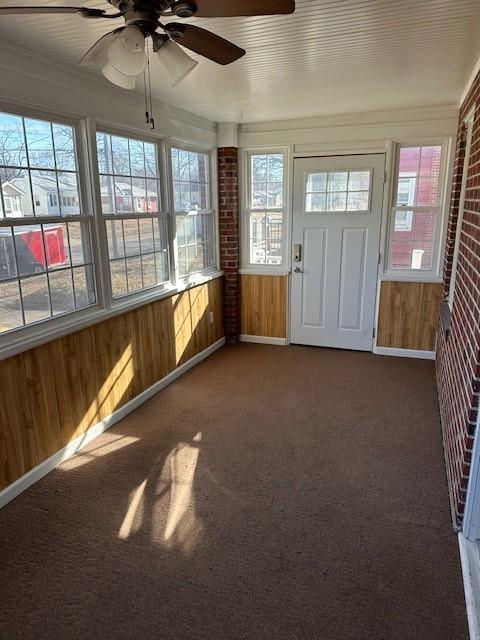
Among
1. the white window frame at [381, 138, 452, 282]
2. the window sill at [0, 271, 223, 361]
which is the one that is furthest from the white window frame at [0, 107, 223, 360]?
the white window frame at [381, 138, 452, 282]

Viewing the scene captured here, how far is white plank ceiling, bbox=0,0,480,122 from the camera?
6.33 feet

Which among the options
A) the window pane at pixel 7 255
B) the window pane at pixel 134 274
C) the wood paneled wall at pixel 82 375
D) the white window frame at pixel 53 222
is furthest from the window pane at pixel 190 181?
the window pane at pixel 7 255

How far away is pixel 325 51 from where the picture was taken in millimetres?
2352

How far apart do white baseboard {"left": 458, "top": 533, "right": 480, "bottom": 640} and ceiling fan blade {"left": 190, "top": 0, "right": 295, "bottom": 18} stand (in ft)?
7.29

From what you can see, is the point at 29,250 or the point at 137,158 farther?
the point at 137,158

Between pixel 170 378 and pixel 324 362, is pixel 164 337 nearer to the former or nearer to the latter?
pixel 170 378

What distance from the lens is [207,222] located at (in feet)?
14.9

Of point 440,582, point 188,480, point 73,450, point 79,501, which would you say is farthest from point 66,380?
point 440,582

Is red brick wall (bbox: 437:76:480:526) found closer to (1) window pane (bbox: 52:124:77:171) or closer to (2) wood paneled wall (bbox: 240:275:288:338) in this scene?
(2) wood paneled wall (bbox: 240:275:288:338)

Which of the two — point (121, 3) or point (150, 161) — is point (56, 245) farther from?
point (121, 3)

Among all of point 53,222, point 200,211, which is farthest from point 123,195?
point 200,211

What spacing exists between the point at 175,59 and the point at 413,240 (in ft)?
10.8

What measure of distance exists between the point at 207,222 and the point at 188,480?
282 cm

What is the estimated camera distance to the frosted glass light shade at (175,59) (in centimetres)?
156
